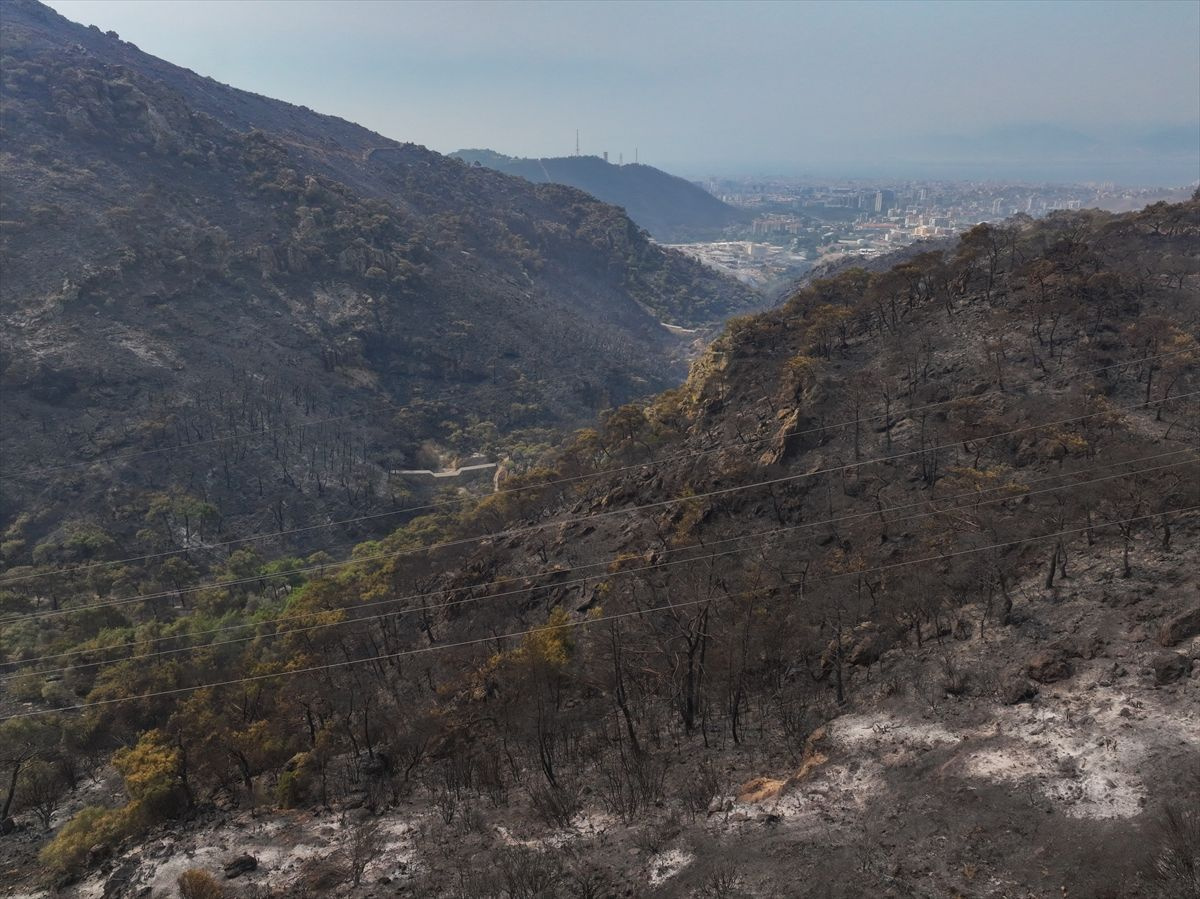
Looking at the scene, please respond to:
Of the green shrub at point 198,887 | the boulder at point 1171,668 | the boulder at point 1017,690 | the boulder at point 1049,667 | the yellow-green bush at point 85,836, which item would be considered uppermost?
the boulder at point 1171,668

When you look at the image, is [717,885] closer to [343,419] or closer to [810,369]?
[810,369]

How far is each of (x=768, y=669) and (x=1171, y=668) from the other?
912 cm

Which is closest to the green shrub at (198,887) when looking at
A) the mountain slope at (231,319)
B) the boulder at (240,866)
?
Answer: the boulder at (240,866)

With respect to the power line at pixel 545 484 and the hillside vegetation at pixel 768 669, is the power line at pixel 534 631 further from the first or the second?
the power line at pixel 545 484

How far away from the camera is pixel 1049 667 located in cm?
1530

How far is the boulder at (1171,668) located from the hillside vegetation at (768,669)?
0.27ft

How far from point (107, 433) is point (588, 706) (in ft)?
202

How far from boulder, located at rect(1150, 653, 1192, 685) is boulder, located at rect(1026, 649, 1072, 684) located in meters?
1.57

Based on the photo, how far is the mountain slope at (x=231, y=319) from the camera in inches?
2458

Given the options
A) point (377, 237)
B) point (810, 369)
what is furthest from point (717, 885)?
point (377, 237)

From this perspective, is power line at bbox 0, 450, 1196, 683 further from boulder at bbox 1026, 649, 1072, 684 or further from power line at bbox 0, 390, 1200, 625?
boulder at bbox 1026, 649, 1072, 684

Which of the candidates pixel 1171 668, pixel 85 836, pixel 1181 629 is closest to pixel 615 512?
pixel 1181 629

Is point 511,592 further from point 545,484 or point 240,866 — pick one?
point 240,866

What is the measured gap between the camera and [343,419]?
76062mm
